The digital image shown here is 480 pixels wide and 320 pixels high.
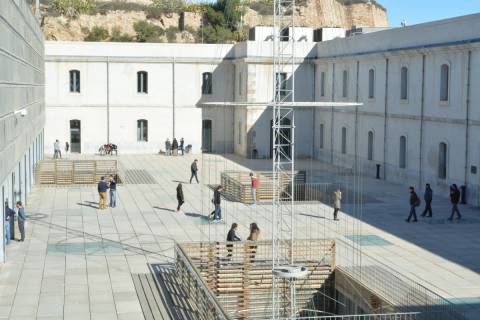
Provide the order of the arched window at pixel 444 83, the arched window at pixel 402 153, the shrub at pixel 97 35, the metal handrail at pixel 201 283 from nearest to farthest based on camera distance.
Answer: the metal handrail at pixel 201 283, the arched window at pixel 444 83, the arched window at pixel 402 153, the shrub at pixel 97 35

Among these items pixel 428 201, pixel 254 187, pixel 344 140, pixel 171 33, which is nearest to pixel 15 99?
pixel 254 187

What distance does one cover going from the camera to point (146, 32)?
251 ft

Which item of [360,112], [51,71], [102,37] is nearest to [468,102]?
[360,112]

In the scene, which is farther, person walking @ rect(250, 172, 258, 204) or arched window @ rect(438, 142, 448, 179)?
arched window @ rect(438, 142, 448, 179)

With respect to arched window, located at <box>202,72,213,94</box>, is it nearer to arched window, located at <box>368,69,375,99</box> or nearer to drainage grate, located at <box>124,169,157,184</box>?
drainage grate, located at <box>124,169,157,184</box>

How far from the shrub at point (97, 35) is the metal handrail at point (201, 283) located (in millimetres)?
57768

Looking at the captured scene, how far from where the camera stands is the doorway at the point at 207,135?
166 ft

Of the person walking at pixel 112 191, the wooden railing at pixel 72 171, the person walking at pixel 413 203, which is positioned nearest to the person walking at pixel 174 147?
the wooden railing at pixel 72 171

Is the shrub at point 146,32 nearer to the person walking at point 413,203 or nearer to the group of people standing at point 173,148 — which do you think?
the group of people standing at point 173,148

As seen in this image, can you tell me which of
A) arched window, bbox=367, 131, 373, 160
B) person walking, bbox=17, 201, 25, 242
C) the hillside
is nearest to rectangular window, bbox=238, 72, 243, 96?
arched window, bbox=367, 131, 373, 160

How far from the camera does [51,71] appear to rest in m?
48.3

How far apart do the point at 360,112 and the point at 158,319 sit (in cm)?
2661

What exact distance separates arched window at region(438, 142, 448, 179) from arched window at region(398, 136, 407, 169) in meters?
3.16

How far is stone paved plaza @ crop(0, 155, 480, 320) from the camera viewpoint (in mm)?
17219
